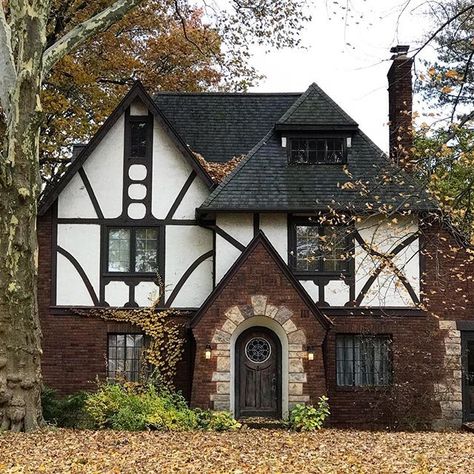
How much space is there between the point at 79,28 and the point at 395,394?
32.5ft

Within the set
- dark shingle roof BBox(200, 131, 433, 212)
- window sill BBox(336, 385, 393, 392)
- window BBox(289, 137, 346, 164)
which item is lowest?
window sill BBox(336, 385, 393, 392)

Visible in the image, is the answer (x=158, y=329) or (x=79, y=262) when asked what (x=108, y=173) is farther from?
(x=158, y=329)

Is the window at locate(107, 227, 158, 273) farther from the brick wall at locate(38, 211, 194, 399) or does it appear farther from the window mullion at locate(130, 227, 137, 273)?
the brick wall at locate(38, 211, 194, 399)

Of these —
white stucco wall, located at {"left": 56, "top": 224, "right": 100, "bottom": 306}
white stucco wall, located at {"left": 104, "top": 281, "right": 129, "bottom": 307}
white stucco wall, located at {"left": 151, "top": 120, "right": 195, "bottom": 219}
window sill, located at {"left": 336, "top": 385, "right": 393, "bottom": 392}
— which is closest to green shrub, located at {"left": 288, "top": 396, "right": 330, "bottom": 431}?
window sill, located at {"left": 336, "top": 385, "right": 393, "bottom": 392}

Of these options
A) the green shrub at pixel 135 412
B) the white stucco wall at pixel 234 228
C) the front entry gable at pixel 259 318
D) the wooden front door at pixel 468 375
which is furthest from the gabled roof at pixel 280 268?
the wooden front door at pixel 468 375

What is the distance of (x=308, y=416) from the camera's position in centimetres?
1848

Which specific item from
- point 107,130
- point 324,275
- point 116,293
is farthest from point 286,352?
point 107,130

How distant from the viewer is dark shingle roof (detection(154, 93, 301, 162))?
22828 millimetres

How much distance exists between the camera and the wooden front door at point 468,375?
20422mm

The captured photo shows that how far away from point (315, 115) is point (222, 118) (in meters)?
3.08

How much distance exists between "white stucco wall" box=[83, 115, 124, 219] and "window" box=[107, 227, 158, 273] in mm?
502

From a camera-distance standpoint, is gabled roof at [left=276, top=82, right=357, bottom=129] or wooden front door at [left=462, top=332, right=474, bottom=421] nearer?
wooden front door at [left=462, top=332, right=474, bottom=421]

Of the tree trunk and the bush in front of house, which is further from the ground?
the tree trunk

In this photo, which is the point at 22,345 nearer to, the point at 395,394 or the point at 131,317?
the point at 131,317
